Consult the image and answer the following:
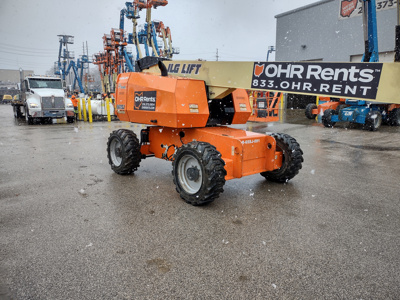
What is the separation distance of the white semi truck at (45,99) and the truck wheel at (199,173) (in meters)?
13.9

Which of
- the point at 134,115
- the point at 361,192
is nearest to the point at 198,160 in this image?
the point at 134,115

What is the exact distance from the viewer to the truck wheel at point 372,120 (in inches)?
510

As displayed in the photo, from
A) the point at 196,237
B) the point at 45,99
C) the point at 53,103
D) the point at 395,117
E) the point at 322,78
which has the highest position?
the point at 322,78

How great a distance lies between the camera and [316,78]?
3314 millimetres

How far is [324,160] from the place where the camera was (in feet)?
24.3

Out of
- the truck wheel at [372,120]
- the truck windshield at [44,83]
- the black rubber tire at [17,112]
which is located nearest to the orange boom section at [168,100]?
the truck wheel at [372,120]

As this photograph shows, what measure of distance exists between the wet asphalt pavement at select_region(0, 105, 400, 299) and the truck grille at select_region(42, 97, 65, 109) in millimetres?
10786

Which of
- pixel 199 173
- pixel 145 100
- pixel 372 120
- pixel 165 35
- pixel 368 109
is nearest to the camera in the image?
pixel 199 173

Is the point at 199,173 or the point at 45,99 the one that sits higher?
the point at 45,99

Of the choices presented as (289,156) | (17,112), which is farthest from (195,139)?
(17,112)

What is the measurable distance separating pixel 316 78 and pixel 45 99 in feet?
52.0

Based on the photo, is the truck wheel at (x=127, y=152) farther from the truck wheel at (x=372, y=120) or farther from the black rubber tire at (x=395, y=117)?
the black rubber tire at (x=395, y=117)

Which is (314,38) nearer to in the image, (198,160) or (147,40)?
(147,40)

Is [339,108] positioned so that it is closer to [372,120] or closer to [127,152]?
[372,120]
